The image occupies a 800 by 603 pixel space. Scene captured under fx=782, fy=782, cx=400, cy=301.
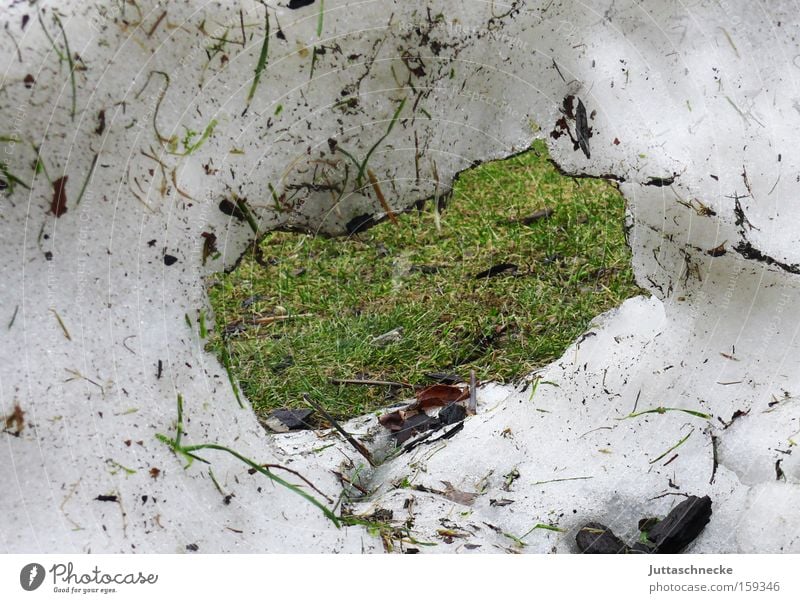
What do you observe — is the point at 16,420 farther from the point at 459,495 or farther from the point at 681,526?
the point at 681,526

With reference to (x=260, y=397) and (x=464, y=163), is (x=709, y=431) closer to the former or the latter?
(x=464, y=163)

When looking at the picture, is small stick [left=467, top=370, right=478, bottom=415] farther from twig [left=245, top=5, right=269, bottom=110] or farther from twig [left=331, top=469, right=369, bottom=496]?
twig [left=245, top=5, right=269, bottom=110]

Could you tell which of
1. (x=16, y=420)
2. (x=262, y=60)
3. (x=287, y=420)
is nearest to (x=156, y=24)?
(x=262, y=60)

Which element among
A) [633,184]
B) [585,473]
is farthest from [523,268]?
[585,473]

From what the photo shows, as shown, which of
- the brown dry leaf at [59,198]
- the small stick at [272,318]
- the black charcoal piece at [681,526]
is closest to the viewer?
the brown dry leaf at [59,198]

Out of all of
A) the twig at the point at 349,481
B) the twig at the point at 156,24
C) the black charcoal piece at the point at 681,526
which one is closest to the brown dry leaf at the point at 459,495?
the twig at the point at 349,481

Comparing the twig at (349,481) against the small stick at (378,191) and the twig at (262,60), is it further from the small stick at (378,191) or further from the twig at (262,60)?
the twig at (262,60)
